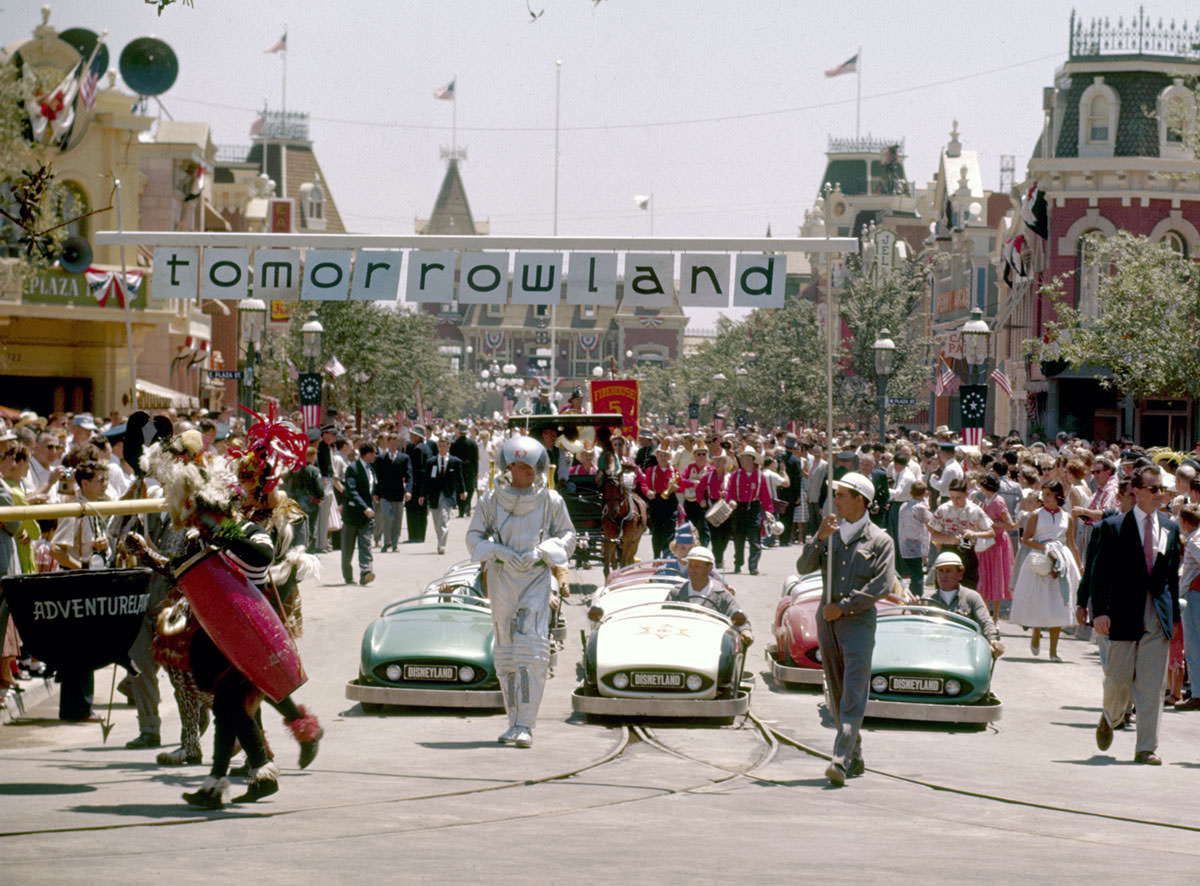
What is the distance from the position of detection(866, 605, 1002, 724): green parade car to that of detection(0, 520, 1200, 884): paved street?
6.3 inches

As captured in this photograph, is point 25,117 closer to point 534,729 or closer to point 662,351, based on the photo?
point 534,729

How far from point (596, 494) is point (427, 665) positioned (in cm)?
1067

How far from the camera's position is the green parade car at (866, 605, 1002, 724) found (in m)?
11.9

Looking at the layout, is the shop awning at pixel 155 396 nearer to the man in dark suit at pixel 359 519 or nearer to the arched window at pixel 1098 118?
the man in dark suit at pixel 359 519

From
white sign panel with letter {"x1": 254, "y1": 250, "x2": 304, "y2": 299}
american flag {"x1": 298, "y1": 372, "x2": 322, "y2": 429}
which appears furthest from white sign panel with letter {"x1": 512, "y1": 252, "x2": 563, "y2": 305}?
american flag {"x1": 298, "y1": 372, "x2": 322, "y2": 429}

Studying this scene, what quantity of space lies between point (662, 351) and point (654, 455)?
13925 centimetres

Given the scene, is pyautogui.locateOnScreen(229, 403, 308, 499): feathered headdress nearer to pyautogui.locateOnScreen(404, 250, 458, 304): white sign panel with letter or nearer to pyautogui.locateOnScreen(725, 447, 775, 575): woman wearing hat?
pyautogui.locateOnScreen(404, 250, 458, 304): white sign panel with letter

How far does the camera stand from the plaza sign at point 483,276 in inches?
674

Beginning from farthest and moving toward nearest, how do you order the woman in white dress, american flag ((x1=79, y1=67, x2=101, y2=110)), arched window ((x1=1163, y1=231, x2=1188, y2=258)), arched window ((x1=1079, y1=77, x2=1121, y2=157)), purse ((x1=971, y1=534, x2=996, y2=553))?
arched window ((x1=1079, y1=77, x2=1121, y2=157)) < arched window ((x1=1163, y1=231, x2=1188, y2=258)) < american flag ((x1=79, y1=67, x2=101, y2=110)) < purse ((x1=971, y1=534, x2=996, y2=553)) < the woman in white dress

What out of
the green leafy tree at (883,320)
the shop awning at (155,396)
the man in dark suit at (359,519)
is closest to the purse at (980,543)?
the man in dark suit at (359,519)

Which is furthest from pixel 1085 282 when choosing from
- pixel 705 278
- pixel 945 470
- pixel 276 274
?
pixel 276 274

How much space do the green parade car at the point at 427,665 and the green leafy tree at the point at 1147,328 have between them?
856 inches

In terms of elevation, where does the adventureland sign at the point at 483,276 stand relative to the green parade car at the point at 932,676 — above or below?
above

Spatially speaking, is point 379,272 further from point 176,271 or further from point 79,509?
point 79,509
